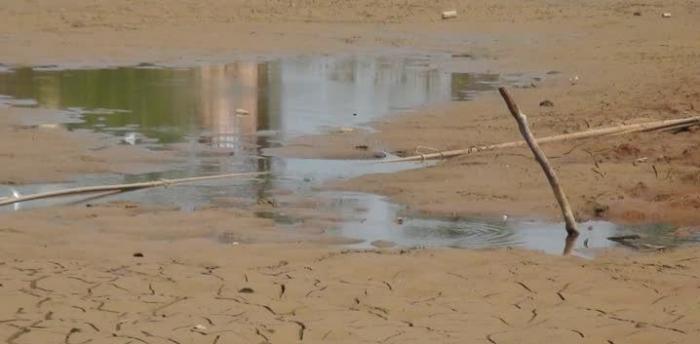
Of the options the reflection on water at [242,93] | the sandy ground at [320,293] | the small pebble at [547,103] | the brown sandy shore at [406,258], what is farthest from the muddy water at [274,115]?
the small pebble at [547,103]

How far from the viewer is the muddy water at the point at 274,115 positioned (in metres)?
8.67

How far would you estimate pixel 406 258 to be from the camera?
744 cm

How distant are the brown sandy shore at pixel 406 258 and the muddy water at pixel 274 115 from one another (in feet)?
1.38

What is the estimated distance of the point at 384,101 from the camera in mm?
14984

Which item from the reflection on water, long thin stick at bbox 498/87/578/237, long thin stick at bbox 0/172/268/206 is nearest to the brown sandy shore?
long thin stick at bbox 0/172/268/206

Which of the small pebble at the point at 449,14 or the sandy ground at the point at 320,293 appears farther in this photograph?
the small pebble at the point at 449,14

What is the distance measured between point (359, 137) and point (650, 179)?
322cm

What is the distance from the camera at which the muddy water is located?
867cm

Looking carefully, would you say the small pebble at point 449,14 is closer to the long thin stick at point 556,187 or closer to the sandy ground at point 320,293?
the long thin stick at point 556,187

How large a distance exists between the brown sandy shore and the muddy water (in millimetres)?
421

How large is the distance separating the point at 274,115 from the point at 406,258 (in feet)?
21.3

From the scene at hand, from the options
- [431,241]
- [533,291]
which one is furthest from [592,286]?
[431,241]

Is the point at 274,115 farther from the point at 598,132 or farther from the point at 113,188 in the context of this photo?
the point at 113,188

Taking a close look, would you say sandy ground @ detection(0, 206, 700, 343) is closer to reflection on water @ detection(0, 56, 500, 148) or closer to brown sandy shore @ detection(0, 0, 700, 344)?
brown sandy shore @ detection(0, 0, 700, 344)
